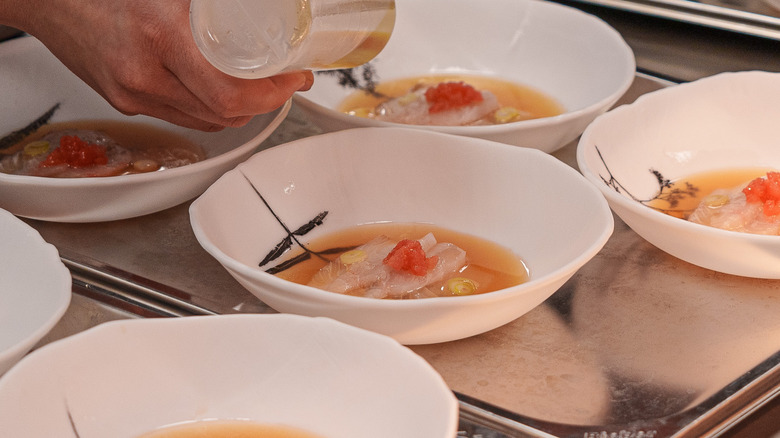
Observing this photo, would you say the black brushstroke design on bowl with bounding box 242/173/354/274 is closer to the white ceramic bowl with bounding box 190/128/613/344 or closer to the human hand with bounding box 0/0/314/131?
the white ceramic bowl with bounding box 190/128/613/344

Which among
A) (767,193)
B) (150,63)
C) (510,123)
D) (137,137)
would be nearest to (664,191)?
(767,193)

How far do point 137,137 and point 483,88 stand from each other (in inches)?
34.4

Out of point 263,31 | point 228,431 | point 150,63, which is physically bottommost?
Result: point 228,431

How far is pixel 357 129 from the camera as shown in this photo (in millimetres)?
1521

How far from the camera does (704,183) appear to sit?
5.42ft

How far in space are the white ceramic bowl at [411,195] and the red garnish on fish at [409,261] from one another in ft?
0.57

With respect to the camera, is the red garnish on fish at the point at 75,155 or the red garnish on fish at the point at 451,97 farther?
the red garnish on fish at the point at 451,97

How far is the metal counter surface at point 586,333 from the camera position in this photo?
1.04m

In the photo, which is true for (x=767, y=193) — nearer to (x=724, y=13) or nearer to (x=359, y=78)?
(x=724, y=13)

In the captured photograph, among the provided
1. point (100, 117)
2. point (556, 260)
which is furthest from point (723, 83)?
point (100, 117)

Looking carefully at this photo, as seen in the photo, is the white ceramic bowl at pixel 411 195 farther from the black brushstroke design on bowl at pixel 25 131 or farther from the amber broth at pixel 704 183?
the black brushstroke design on bowl at pixel 25 131

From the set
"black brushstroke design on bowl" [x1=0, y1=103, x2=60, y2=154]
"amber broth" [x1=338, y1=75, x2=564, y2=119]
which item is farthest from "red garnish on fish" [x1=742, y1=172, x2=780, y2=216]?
"black brushstroke design on bowl" [x1=0, y1=103, x2=60, y2=154]

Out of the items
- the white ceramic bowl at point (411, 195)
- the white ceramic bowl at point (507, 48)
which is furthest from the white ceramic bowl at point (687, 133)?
the white ceramic bowl at point (507, 48)

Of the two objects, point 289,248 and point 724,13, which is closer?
point 289,248
